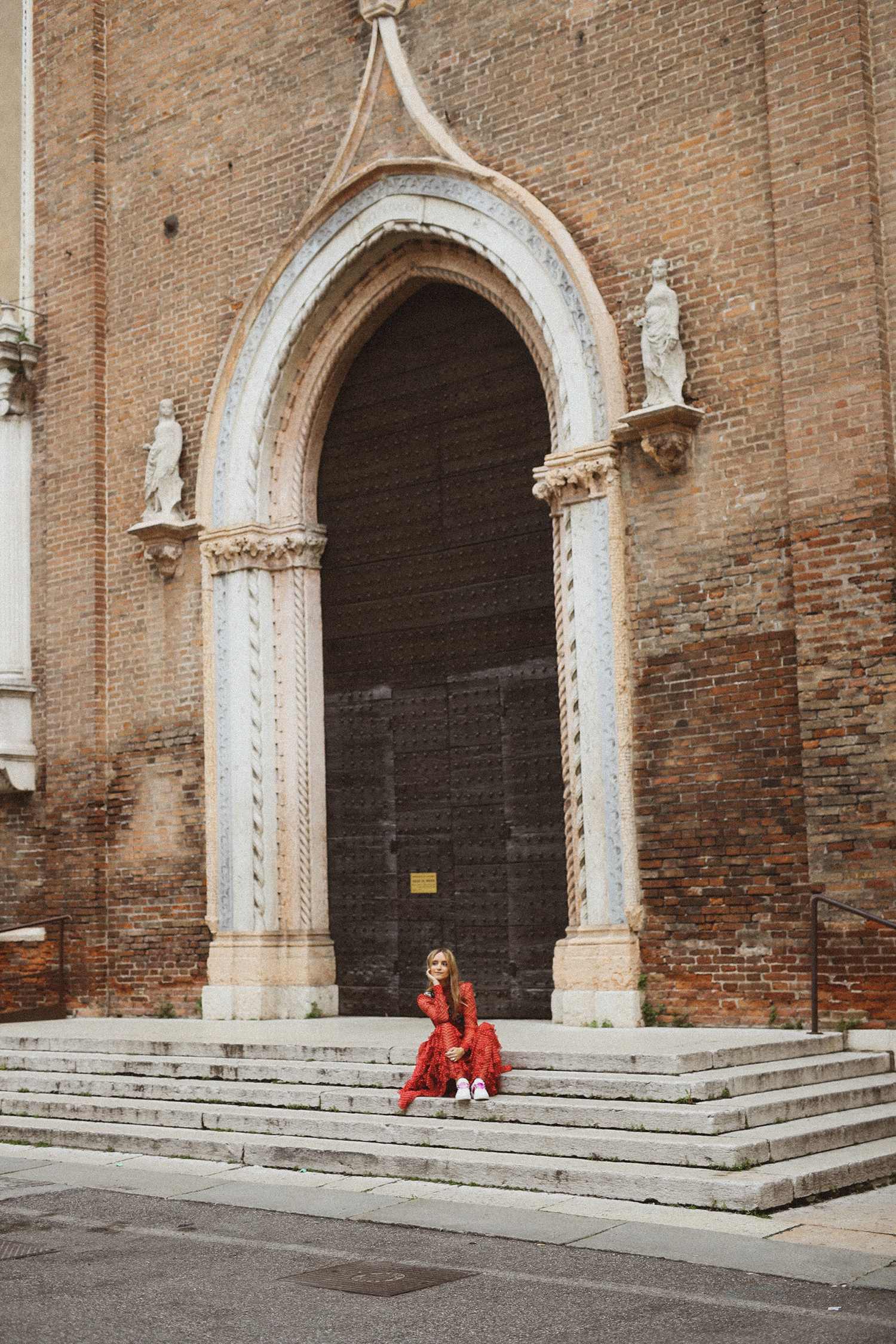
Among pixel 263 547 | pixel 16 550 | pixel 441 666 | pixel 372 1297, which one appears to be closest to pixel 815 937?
pixel 441 666

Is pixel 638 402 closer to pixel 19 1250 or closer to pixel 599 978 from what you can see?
pixel 599 978

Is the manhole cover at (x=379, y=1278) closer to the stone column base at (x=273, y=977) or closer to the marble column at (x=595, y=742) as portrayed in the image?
the marble column at (x=595, y=742)

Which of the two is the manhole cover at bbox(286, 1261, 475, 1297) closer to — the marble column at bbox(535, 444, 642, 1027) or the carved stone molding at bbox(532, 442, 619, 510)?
the marble column at bbox(535, 444, 642, 1027)

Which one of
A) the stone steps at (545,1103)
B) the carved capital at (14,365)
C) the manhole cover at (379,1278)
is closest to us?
the manhole cover at (379,1278)

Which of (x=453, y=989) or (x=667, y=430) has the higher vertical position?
(x=667, y=430)

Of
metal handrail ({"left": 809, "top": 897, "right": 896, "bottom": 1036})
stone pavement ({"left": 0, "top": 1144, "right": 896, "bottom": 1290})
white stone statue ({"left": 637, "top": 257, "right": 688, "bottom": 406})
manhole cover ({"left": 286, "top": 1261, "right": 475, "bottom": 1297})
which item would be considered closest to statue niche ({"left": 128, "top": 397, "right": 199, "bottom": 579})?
white stone statue ({"left": 637, "top": 257, "right": 688, "bottom": 406})

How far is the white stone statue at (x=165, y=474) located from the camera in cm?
1366

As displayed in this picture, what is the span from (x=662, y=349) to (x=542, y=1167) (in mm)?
5905

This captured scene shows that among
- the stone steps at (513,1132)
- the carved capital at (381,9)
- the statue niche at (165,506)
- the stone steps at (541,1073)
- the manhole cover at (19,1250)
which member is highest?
the carved capital at (381,9)

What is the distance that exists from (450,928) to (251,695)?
270 cm

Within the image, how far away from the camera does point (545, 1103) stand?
806cm

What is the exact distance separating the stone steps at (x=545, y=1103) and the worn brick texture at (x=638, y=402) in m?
1.27

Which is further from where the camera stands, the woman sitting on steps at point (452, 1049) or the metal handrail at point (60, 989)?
the metal handrail at point (60, 989)

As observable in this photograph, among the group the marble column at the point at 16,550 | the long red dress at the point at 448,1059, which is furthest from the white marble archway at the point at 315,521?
the long red dress at the point at 448,1059
